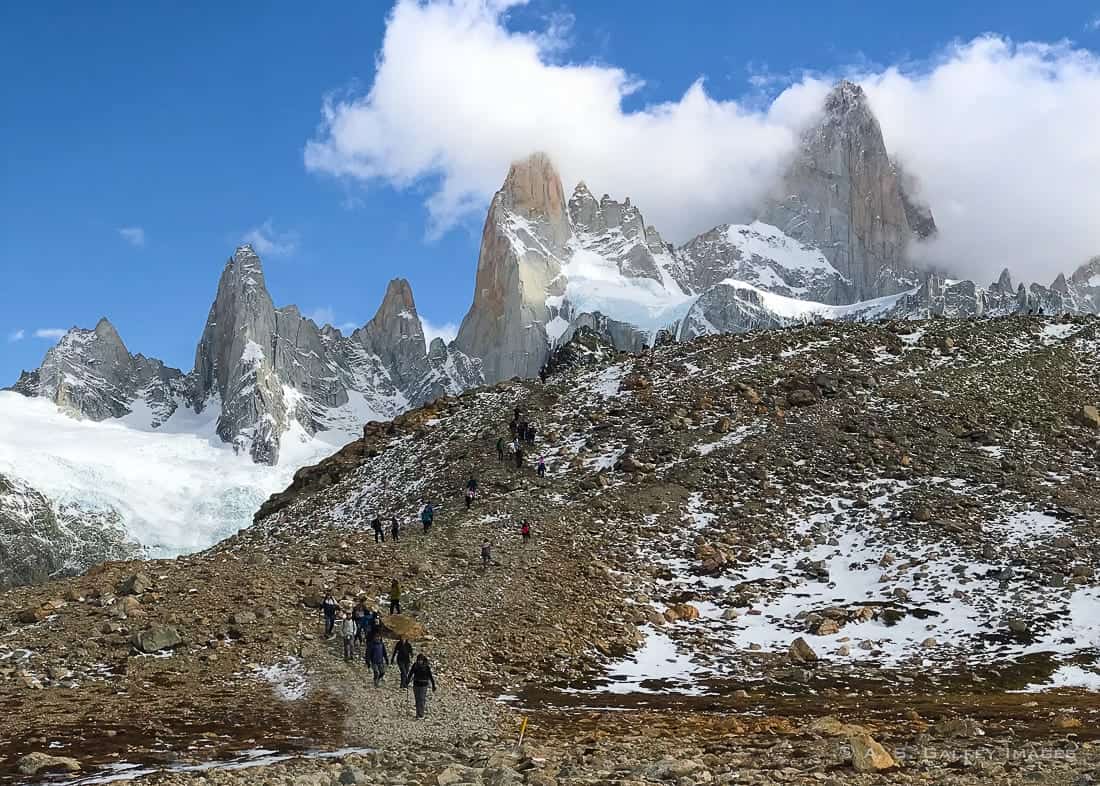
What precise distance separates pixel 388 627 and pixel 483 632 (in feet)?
10.2

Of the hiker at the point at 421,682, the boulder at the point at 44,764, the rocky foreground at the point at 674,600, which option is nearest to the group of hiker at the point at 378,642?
the hiker at the point at 421,682

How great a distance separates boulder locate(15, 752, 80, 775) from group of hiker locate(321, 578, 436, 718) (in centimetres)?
779

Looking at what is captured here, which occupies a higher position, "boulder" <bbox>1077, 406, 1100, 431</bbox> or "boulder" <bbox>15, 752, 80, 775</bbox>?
"boulder" <bbox>1077, 406, 1100, 431</bbox>

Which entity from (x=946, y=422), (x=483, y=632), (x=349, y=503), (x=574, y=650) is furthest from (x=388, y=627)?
Answer: (x=946, y=422)

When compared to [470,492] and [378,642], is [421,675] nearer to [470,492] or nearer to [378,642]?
[378,642]

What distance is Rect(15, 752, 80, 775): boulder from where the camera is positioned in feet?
50.9

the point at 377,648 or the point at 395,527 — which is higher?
the point at 395,527

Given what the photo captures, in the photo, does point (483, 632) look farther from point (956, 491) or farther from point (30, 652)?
point (956, 491)

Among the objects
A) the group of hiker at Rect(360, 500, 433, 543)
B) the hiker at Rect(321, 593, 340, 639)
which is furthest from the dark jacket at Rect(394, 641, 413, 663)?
the group of hiker at Rect(360, 500, 433, 543)

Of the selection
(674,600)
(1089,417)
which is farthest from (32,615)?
(1089,417)

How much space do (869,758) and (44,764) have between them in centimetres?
1385

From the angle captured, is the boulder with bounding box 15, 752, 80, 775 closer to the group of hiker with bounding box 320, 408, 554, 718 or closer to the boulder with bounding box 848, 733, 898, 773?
the group of hiker with bounding box 320, 408, 554, 718

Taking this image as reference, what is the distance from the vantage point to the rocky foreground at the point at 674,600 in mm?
17516

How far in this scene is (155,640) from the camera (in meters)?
Result: 26.6
